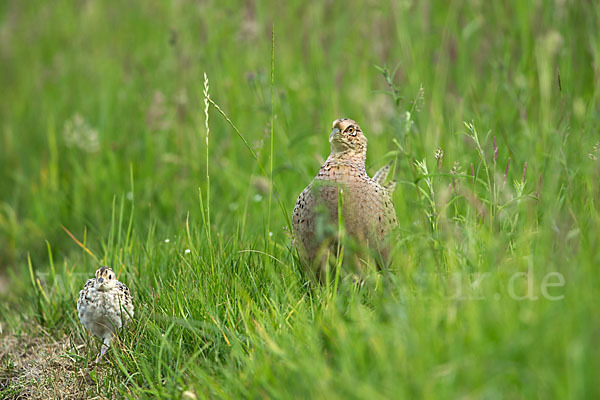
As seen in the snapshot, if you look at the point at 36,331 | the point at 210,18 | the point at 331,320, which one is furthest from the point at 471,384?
the point at 210,18

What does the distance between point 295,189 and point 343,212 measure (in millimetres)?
1891

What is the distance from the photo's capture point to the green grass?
228 centimetres

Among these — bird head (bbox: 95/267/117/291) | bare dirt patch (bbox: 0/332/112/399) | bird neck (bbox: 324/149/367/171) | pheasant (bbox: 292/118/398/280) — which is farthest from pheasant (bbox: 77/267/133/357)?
bird neck (bbox: 324/149/367/171)

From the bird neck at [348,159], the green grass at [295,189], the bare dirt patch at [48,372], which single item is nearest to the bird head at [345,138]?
the bird neck at [348,159]

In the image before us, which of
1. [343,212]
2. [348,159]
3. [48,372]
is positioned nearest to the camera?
[343,212]

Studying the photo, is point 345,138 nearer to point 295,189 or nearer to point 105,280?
point 105,280

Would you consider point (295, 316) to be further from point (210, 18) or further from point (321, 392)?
point (210, 18)

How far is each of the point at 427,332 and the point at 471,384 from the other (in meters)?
0.27

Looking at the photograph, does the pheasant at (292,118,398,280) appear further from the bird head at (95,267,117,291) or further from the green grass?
the bird head at (95,267,117,291)

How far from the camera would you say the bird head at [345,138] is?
3.49m

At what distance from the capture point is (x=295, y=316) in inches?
115

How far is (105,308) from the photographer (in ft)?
10.7

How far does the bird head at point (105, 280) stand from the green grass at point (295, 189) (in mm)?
209

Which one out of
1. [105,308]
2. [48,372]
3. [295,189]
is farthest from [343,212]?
[295,189]
